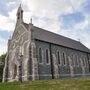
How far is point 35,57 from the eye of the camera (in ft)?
106

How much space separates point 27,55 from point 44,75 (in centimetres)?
571

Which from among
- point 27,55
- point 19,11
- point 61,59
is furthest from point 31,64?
point 19,11

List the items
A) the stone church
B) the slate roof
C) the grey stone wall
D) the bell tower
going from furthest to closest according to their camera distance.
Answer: the bell tower
the slate roof
the grey stone wall
the stone church

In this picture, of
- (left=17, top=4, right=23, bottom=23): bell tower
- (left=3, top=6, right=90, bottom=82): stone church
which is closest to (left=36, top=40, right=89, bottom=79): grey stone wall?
(left=3, top=6, right=90, bottom=82): stone church

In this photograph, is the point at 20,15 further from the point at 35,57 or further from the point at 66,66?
the point at 66,66

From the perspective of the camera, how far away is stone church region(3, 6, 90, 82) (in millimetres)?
32312

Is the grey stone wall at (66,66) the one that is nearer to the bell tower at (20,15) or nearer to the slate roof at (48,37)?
the slate roof at (48,37)

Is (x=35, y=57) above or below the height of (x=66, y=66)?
above

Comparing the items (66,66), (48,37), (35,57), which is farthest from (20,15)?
(66,66)

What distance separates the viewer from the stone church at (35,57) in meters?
32.3

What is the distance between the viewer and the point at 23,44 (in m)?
36.2

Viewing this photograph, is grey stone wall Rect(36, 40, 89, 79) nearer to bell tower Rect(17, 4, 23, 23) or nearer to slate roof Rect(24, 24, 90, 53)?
slate roof Rect(24, 24, 90, 53)

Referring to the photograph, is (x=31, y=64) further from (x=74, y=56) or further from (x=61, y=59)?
(x=74, y=56)

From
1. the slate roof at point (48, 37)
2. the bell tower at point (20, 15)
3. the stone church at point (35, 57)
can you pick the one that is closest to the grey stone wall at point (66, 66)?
the stone church at point (35, 57)
